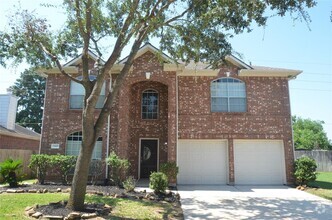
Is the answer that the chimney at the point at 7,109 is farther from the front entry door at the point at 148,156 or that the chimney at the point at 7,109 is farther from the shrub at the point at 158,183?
the shrub at the point at 158,183

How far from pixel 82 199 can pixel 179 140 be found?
8.51 metres

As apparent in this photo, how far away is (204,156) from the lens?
1596 centimetres

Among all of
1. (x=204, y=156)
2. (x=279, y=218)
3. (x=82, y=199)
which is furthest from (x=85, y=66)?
(x=204, y=156)

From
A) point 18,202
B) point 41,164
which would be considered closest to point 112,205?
point 18,202

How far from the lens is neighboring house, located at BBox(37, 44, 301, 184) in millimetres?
15297

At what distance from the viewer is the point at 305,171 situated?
14453 mm

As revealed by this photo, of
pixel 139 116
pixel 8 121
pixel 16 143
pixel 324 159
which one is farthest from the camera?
pixel 324 159

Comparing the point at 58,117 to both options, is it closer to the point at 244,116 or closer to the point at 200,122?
the point at 200,122

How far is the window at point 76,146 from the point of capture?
15.3 metres

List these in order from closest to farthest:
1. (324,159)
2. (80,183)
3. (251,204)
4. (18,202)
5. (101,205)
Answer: (80,183) < (101,205) < (18,202) < (251,204) < (324,159)

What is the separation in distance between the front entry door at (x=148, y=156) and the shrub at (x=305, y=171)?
782 cm

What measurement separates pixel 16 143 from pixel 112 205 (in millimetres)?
15528

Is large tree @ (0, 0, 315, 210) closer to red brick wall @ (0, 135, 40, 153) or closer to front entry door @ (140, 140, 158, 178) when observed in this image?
front entry door @ (140, 140, 158, 178)

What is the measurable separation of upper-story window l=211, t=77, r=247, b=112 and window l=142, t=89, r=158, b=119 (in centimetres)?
341
